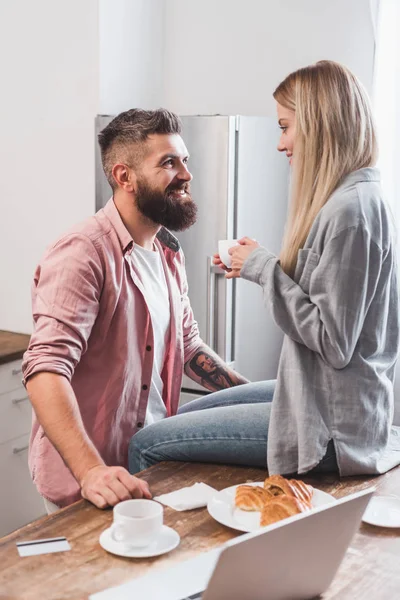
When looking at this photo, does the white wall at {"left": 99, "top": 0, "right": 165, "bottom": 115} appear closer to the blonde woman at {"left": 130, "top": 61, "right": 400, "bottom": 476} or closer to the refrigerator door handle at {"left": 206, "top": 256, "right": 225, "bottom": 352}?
the refrigerator door handle at {"left": 206, "top": 256, "right": 225, "bottom": 352}

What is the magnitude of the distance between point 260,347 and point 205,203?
67cm

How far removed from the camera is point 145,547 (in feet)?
4.29

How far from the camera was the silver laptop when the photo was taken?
102 cm

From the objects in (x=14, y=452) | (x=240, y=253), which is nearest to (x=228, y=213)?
(x=14, y=452)

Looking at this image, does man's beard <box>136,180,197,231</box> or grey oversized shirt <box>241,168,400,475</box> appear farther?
man's beard <box>136,180,197,231</box>

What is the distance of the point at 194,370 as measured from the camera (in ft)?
7.57

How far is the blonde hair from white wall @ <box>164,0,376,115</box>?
5.83ft

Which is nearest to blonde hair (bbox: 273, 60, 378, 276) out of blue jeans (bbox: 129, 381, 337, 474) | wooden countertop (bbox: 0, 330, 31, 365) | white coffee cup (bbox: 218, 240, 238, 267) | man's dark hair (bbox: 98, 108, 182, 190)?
white coffee cup (bbox: 218, 240, 238, 267)

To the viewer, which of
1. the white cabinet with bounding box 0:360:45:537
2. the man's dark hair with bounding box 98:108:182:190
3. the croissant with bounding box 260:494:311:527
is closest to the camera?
the croissant with bounding box 260:494:311:527

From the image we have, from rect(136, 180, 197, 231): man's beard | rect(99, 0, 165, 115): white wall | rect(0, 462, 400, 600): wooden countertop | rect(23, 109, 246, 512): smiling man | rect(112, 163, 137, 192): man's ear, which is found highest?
rect(99, 0, 165, 115): white wall

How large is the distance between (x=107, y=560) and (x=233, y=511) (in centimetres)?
27

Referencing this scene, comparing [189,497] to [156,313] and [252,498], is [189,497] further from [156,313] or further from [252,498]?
[156,313]

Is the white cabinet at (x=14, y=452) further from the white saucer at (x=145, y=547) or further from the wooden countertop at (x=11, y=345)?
the white saucer at (x=145, y=547)

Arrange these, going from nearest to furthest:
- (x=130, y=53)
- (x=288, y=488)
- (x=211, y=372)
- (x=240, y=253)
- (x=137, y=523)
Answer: (x=137, y=523) → (x=288, y=488) → (x=240, y=253) → (x=211, y=372) → (x=130, y=53)
